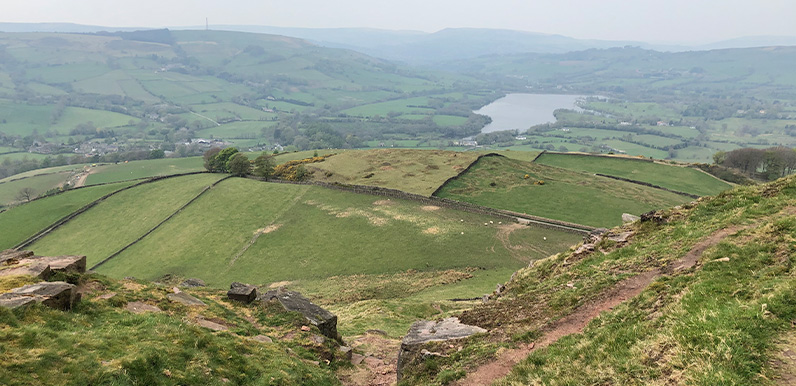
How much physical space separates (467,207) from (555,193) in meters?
18.7

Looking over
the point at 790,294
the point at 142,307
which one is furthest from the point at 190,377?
the point at 790,294

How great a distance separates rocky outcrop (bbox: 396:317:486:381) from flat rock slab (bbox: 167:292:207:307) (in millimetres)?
12249

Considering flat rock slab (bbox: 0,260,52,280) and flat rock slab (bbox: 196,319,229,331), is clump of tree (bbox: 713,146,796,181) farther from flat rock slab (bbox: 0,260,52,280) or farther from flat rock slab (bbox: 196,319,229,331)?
flat rock slab (bbox: 0,260,52,280)

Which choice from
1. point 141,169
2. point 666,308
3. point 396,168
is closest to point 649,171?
point 396,168

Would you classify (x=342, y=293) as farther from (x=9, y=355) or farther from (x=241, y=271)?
(x=9, y=355)

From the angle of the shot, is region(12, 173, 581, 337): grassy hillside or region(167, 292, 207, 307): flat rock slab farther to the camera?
region(12, 173, 581, 337): grassy hillside

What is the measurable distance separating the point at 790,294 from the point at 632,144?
212206 mm

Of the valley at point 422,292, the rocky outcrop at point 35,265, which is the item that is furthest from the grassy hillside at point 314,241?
the rocky outcrop at point 35,265

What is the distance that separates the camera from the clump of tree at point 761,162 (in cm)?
9744

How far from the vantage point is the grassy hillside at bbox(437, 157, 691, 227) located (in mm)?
60688

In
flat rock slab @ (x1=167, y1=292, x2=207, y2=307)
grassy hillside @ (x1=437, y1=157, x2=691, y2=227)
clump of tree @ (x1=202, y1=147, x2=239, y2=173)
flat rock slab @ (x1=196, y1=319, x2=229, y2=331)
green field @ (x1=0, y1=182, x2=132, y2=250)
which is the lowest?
green field @ (x1=0, y1=182, x2=132, y2=250)

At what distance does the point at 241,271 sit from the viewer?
4788 centimetres

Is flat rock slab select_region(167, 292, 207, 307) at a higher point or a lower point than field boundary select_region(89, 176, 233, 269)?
higher

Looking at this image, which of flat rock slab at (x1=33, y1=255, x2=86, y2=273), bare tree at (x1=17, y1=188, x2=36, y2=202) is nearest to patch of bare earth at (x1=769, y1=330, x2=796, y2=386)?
flat rock slab at (x1=33, y1=255, x2=86, y2=273)
